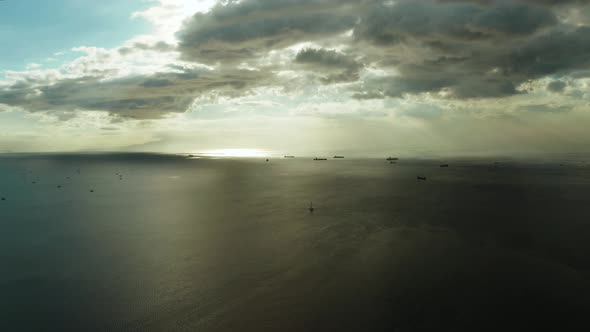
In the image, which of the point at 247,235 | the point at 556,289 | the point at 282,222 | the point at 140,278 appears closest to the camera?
the point at 556,289

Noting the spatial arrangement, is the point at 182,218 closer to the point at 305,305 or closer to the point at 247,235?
the point at 247,235

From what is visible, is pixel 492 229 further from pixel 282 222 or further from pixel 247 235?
pixel 247 235

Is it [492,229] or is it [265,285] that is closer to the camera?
[265,285]

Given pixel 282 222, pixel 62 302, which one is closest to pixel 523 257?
pixel 282 222

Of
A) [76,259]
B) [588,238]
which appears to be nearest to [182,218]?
[76,259]

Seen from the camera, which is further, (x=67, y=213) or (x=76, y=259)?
(x=67, y=213)

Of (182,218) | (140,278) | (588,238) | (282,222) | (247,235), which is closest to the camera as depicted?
(140,278)

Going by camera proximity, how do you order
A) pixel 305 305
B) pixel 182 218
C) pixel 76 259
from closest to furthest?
pixel 305 305 < pixel 76 259 < pixel 182 218
